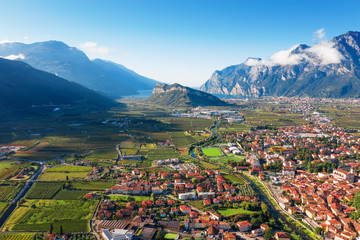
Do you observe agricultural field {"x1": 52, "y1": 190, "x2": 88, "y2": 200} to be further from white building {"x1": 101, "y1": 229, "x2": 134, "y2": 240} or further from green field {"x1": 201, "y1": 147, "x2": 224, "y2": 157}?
green field {"x1": 201, "y1": 147, "x2": 224, "y2": 157}

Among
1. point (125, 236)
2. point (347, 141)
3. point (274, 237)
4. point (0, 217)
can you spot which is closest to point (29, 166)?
point (0, 217)

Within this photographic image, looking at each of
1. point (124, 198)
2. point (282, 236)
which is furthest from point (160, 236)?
point (282, 236)

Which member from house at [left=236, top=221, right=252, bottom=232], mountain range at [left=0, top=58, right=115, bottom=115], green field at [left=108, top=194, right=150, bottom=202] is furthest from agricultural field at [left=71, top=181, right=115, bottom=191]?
mountain range at [left=0, top=58, right=115, bottom=115]

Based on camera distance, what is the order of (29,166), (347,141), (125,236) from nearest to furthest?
(125,236) < (29,166) < (347,141)

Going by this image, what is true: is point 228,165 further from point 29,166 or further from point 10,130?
point 10,130

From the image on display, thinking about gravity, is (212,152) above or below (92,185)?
above

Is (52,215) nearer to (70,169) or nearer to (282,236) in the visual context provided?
(70,169)
